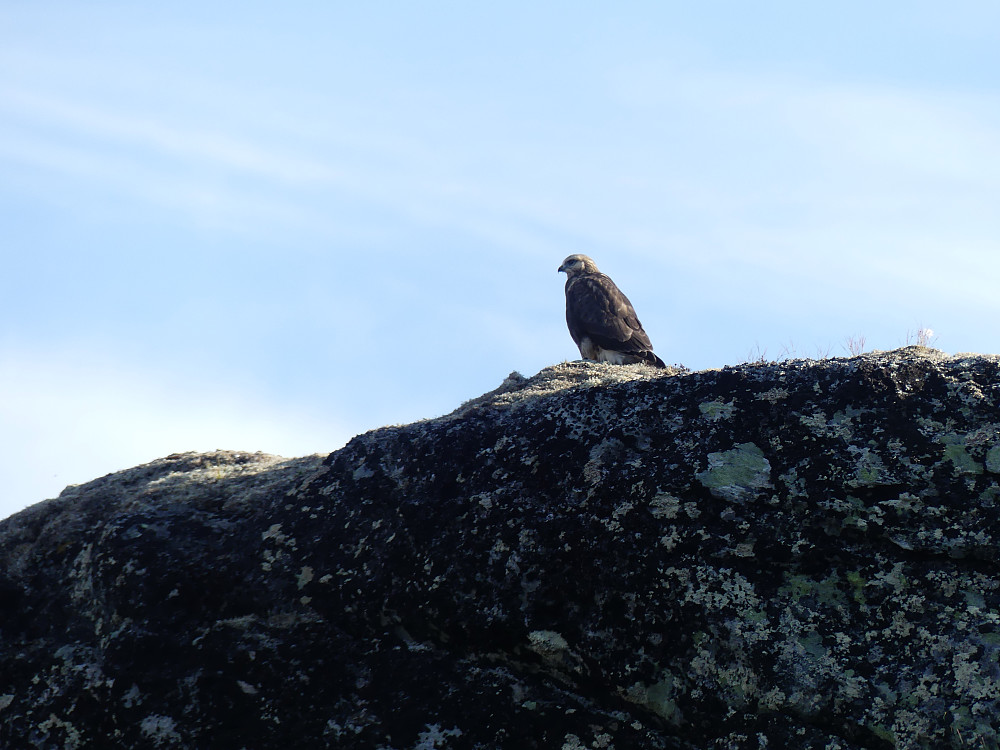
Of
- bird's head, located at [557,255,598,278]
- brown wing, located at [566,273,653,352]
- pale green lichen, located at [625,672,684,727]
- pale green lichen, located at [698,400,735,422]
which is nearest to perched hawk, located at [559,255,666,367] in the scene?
brown wing, located at [566,273,653,352]

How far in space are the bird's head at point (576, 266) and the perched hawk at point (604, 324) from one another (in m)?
1.36

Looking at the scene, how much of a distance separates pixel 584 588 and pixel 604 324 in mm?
10993

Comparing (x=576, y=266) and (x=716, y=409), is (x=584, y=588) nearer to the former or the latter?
(x=716, y=409)

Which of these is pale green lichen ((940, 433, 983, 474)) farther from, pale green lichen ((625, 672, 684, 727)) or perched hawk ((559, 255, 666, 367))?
perched hawk ((559, 255, 666, 367))

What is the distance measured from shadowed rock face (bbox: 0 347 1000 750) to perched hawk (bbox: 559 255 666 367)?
9.60 metres

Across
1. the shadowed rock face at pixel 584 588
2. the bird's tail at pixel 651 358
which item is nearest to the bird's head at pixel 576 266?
the bird's tail at pixel 651 358

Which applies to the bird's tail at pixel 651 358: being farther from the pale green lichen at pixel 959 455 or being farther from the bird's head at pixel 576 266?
the pale green lichen at pixel 959 455

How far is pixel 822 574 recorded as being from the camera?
12.9 ft

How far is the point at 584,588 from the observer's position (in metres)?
4.08

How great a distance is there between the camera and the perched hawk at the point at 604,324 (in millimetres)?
14586

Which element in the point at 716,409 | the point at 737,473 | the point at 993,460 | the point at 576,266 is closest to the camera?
the point at 993,460

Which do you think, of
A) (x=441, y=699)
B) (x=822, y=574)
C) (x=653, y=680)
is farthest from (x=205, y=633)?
(x=822, y=574)

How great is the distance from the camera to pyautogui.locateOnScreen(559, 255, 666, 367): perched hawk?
1459 cm

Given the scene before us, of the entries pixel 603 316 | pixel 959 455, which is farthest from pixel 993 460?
pixel 603 316
